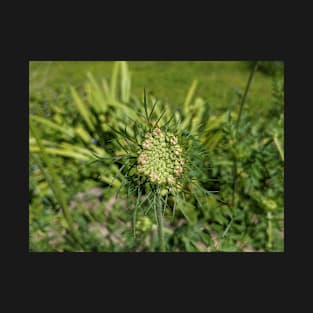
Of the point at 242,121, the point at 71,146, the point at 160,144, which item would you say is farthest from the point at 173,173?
the point at 71,146

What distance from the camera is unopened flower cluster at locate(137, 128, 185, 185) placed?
120 cm

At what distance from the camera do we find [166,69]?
455cm

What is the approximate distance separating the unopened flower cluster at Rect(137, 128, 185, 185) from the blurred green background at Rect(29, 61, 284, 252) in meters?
0.15

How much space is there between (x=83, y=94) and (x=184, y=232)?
8.72 ft

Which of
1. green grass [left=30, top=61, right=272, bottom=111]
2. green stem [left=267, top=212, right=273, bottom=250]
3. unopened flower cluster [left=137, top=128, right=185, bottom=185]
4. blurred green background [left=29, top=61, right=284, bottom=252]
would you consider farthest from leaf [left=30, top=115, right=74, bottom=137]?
unopened flower cluster [left=137, top=128, right=185, bottom=185]

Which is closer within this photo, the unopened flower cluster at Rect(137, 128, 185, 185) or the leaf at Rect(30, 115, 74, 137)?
the unopened flower cluster at Rect(137, 128, 185, 185)

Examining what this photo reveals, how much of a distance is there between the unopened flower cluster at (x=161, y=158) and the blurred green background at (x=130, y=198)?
15cm

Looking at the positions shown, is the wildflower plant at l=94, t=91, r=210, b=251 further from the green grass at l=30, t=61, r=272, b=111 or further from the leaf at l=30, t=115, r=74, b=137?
the green grass at l=30, t=61, r=272, b=111

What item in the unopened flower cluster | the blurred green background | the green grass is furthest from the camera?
the green grass

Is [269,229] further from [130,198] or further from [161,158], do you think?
[161,158]

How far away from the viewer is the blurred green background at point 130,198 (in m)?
1.92

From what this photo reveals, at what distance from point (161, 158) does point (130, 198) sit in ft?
3.56

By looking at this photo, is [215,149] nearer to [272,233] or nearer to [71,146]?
[272,233]

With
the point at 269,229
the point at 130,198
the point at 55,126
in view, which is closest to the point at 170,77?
the point at 55,126
